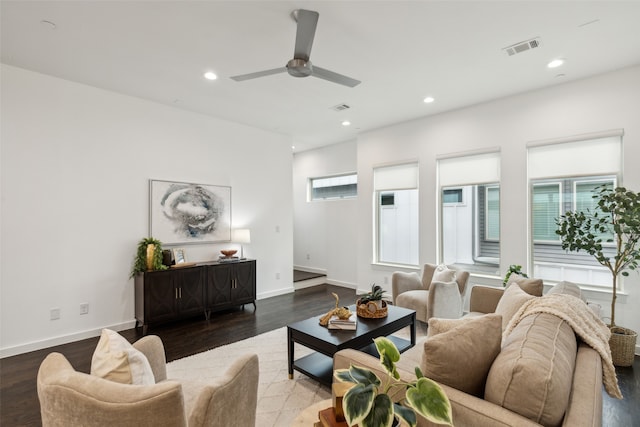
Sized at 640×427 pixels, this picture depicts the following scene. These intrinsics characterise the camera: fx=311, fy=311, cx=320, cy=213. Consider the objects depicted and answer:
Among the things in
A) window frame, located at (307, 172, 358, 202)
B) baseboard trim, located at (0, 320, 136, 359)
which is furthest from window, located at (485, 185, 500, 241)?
baseboard trim, located at (0, 320, 136, 359)

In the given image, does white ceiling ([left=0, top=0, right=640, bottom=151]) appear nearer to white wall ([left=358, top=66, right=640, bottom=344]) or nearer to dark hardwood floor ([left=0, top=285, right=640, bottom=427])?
white wall ([left=358, top=66, right=640, bottom=344])

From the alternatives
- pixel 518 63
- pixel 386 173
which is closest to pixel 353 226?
pixel 386 173

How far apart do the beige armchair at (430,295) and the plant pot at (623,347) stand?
Answer: 4.65ft

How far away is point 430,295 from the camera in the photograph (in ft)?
12.2

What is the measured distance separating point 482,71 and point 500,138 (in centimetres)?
A: 120

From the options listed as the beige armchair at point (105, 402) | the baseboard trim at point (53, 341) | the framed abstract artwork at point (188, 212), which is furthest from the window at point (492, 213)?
the baseboard trim at point (53, 341)

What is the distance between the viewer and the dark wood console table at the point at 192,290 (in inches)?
156

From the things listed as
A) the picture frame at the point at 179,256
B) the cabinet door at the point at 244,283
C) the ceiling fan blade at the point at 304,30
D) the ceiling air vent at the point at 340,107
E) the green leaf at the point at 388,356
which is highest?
the ceiling air vent at the point at 340,107

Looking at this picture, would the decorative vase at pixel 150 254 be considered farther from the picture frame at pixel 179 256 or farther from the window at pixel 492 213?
the window at pixel 492 213

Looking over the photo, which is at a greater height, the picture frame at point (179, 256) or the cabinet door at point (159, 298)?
the picture frame at point (179, 256)

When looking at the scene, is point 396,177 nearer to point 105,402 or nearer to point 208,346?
point 208,346

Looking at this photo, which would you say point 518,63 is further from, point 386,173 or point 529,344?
point 529,344

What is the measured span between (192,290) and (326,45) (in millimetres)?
3515

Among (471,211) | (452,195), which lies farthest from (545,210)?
(452,195)
